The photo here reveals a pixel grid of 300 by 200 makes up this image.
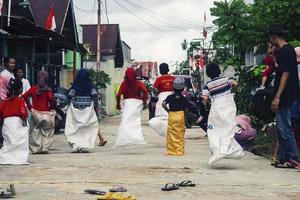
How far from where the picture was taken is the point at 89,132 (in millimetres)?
12195

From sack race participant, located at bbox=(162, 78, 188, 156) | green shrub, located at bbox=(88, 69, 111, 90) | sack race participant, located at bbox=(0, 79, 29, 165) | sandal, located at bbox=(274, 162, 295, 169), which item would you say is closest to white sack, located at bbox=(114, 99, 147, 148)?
sack race participant, located at bbox=(162, 78, 188, 156)

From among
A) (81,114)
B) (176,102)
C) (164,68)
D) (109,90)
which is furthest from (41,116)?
(109,90)

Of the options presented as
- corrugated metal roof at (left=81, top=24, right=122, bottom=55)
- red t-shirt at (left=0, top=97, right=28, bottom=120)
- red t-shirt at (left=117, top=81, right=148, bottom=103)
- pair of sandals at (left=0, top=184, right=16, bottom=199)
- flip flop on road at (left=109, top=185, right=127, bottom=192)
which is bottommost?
flip flop on road at (left=109, top=185, right=127, bottom=192)

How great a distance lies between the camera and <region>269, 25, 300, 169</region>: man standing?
870 cm

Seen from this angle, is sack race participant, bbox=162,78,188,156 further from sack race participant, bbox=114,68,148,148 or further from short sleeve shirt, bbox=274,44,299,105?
short sleeve shirt, bbox=274,44,299,105

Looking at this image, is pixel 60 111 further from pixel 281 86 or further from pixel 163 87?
Answer: pixel 281 86

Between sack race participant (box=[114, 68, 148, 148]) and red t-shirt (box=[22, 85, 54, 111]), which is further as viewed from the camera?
sack race participant (box=[114, 68, 148, 148])

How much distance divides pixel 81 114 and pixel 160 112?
1.62 m

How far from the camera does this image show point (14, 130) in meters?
10.0

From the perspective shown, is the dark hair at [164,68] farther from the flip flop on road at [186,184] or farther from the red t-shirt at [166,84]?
the flip flop on road at [186,184]

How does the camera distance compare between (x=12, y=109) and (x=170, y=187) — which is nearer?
(x=170, y=187)

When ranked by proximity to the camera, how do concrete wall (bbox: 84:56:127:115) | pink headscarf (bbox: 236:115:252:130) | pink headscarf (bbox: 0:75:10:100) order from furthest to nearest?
concrete wall (bbox: 84:56:127:115)
pink headscarf (bbox: 236:115:252:130)
pink headscarf (bbox: 0:75:10:100)

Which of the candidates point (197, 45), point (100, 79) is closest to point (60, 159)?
point (100, 79)

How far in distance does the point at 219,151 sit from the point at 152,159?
1618mm
